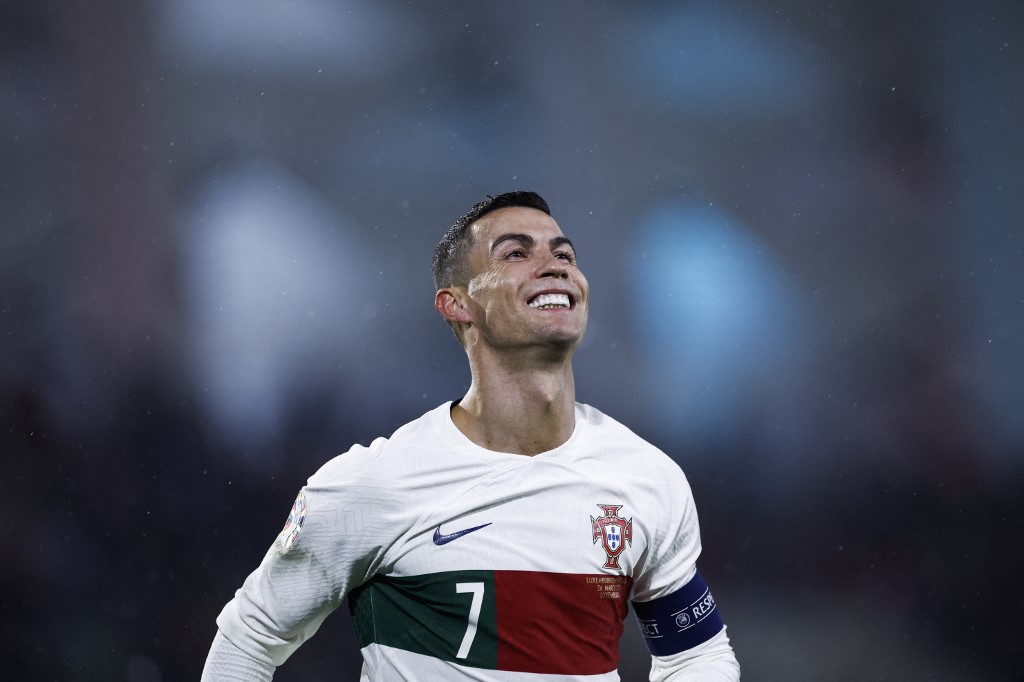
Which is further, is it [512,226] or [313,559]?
[512,226]

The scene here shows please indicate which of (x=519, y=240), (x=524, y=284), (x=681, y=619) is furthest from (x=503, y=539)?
(x=519, y=240)

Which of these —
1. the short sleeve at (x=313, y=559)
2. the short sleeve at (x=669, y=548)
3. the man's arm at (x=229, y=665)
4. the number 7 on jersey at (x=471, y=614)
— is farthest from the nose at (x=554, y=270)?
the man's arm at (x=229, y=665)

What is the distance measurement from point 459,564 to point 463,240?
980 millimetres

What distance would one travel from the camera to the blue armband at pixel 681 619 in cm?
261

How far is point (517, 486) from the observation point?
2.49 metres

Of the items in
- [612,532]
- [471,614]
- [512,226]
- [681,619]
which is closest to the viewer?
[471,614]

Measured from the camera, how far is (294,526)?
243 cm

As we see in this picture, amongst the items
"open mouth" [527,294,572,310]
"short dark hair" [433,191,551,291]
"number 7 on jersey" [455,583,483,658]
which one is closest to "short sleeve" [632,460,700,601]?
"number 7 on jersey" [455,583,483,658]

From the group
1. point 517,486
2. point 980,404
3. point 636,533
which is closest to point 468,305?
point 517,486

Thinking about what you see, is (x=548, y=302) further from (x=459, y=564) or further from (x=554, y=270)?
(x=459, y=564)

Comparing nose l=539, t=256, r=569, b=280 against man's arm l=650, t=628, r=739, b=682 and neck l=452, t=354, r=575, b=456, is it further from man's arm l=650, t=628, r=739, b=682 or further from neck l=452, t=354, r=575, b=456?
man's arm l=650, t=628, r=739, b=682

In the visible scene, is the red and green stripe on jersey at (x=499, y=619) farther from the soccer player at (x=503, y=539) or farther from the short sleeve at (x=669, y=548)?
the short sleeve at (x=669, y=548)

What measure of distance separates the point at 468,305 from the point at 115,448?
4.67m

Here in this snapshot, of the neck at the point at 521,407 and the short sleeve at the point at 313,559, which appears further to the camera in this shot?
the neck at the point at 521,407
